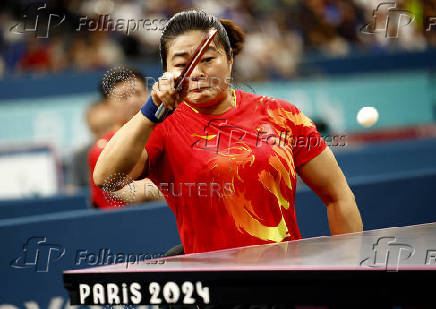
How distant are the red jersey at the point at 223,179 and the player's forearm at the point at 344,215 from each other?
0.26 meters

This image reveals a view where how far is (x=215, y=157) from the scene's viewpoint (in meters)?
2.52

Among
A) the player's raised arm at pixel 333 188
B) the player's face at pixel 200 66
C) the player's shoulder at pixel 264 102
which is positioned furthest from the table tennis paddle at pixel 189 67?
the player's raised arm at pixel 333 188

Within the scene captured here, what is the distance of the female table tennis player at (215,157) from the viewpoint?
2490 millimetres

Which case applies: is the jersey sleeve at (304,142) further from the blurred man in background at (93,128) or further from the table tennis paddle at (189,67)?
the blurred man in background at (93,128)

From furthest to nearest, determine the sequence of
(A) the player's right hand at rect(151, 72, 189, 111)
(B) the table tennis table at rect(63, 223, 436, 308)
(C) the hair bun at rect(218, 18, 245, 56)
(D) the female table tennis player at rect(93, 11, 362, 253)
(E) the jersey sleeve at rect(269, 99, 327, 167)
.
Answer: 1. (C) the hair bun at rect(218, 18, 245, 56)
2. (E) the jersey sleeve at rect(269, 99, 327, 167)
3. (D) the female table tennis player at rect(93, 11, 362, 253)
4. (A) the player's right hand at rect(151, 72, 189, 111)
5. (B) the table tennis table at rect(63, 223, 436, 308)

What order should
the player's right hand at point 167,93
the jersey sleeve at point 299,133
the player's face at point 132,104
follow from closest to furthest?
the player's right hand at point 167,93, the jersey sleeve at point 299,133, the player's face at point 132,104

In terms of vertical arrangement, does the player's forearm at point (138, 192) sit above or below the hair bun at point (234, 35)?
below

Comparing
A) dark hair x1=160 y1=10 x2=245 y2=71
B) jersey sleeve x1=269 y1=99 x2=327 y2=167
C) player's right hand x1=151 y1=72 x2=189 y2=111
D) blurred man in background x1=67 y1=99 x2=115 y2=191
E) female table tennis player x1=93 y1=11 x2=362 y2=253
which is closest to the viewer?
player's right hand x1=151 y1=72 x2=189 y2=111

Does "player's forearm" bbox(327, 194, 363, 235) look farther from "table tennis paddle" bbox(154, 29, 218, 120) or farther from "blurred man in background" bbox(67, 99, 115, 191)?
"blurred man in background" bbox(67, 99, 115, 191)

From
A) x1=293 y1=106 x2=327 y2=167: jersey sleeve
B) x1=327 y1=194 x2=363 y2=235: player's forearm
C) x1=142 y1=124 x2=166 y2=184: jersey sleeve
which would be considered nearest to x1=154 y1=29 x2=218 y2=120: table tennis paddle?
x1=142 y1=124 x2=166 y2=184: jersey sleeve

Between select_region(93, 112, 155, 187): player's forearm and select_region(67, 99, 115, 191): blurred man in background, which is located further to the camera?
select_region(67, 99, 115, 191): blurred man in background

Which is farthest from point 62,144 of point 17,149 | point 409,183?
point 409,183

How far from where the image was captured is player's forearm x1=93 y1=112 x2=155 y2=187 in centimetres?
230

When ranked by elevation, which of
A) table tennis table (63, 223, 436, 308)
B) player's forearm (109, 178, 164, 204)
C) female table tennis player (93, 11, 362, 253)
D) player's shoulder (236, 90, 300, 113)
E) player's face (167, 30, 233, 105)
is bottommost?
table tennis table (63, 223, 436, 308)
